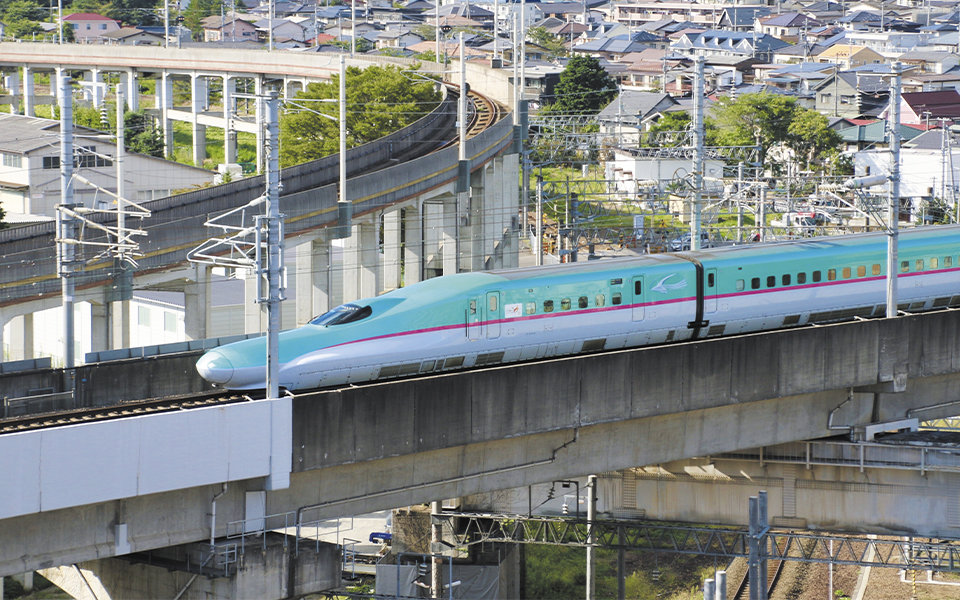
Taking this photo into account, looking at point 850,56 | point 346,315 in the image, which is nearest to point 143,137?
point 850,56

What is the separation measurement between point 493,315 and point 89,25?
5236 inches

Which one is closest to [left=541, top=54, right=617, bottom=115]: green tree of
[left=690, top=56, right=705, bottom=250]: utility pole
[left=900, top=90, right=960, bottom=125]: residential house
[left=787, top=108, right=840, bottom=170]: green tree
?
[left=787, top=108, right=840, bottom=170]: green tree

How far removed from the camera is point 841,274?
34.8 m

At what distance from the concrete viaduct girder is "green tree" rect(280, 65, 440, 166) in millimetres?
40095

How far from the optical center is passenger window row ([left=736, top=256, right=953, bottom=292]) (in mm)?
33250

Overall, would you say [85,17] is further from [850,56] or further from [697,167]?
[697,167]

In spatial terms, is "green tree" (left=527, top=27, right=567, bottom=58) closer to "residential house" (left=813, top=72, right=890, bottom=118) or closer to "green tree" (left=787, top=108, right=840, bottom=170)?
"residential house" (left=813, top=72, right=890, bottom=118)

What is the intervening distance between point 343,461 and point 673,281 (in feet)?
33.8

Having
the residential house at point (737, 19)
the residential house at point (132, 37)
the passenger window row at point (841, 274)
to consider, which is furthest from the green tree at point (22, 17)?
the passenger window row at point (841, 274)

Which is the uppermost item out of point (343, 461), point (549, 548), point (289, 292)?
point (343, 461)

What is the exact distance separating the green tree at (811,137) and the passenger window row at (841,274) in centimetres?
5644

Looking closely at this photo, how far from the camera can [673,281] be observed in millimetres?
31812

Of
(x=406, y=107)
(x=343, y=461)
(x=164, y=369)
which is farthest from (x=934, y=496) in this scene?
(x=406, y=107)

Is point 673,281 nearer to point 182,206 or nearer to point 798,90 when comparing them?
point 182,206
